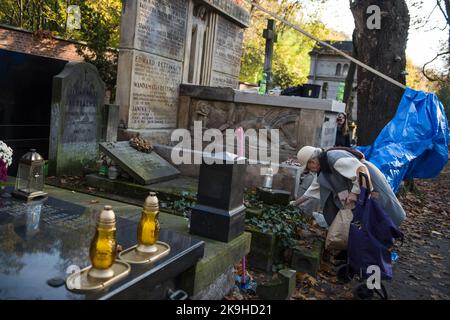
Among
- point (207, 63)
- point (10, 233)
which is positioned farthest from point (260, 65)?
point (10, 233)

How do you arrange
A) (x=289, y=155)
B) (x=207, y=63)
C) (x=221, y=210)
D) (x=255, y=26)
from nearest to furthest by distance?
(x=221, y=210), (x=289, y=155), (x=207, y=63), (x=255, y=26)

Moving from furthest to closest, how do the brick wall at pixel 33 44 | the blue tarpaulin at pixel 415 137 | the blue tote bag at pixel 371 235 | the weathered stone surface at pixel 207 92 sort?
the brick wall at pixel 33 44
the weathered stone surface at pixel 207 92
the blue tarpaulin at pixel 415 137
the blue tote bag at pixel 371 235

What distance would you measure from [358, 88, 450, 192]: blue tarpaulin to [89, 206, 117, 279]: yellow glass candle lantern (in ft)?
16.6

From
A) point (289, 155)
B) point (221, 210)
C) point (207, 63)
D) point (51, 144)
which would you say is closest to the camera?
point (221, 210)

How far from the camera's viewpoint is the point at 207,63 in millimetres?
9211

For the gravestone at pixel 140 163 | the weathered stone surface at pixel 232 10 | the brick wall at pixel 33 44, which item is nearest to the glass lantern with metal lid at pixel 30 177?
the gravestone at pixel 140 163

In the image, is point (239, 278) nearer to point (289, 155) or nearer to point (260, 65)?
point (289, 155)

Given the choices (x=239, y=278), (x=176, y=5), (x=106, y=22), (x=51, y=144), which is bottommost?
(x=239, y=278)

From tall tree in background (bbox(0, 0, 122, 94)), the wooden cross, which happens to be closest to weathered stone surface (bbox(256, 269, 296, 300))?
the wooden cross

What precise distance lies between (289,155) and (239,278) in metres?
3.46

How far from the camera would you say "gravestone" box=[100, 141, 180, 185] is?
211 inches

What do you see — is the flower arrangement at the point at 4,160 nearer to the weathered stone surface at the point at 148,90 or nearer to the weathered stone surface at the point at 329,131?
the weathered stone surface at the point at 148,90

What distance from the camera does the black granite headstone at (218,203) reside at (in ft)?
11.7

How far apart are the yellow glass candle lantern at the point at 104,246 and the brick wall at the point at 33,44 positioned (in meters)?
12.4
